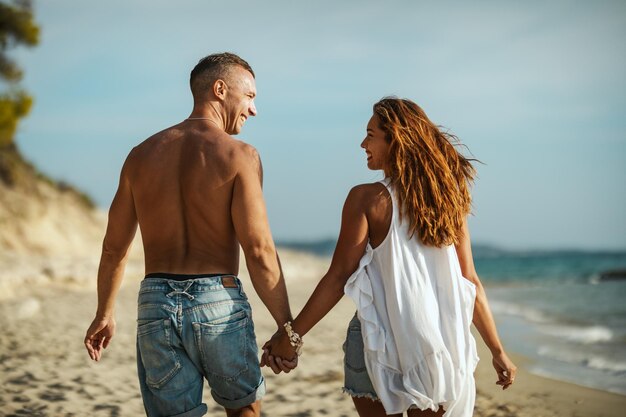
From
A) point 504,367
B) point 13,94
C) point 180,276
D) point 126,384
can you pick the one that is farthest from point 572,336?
point 13,94

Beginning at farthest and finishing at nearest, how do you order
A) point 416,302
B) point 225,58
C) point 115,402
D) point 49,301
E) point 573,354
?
point 49,301, point 573,354, point 115,402, point 225,58, point 416,302

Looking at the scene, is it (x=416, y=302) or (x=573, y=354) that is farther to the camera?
(x=573, y=354)

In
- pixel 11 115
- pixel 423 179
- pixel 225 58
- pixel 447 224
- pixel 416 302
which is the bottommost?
pixel 416 302

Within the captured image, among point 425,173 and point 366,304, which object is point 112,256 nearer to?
point 366,304

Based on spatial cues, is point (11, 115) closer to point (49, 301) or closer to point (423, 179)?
point (49, 301)

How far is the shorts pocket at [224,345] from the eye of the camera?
314 centimetres

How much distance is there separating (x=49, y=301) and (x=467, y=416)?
38.5 feet

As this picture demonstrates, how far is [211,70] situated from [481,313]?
185 cm

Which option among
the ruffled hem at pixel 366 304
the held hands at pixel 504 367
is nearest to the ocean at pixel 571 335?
the held hands at pixel 504 367

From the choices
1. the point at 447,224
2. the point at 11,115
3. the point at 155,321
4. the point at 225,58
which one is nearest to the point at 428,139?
the point at 447,224

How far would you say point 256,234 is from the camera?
10.8 feet

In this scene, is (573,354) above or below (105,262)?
below

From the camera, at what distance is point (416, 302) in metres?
3.20

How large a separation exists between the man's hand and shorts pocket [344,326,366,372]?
4.27ft
